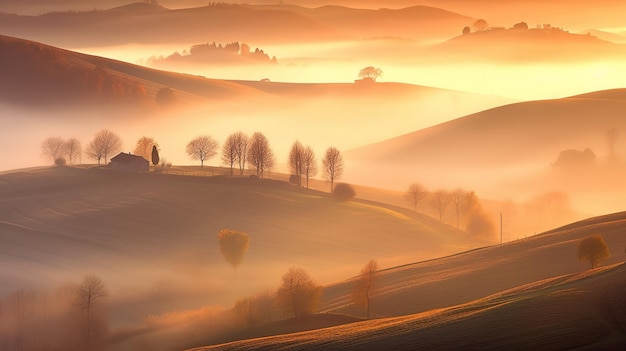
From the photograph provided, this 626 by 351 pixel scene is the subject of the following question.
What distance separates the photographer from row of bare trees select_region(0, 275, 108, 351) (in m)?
92.1

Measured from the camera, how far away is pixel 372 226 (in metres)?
149

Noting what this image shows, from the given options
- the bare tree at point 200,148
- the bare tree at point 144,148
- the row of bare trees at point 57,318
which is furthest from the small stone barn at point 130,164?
the row of bare trees at point 57,318

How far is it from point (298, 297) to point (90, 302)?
2347 cm

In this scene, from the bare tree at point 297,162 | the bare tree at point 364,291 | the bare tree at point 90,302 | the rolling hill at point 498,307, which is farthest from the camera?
the bare tree at point 297,162

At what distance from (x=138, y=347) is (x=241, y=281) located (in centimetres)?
2858

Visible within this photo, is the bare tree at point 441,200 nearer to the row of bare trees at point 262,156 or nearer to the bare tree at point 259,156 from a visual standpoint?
the row of bare trees at point 262,156

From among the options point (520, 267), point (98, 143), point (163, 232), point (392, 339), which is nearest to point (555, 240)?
point (520, 267)

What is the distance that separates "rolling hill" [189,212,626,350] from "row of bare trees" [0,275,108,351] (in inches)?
897

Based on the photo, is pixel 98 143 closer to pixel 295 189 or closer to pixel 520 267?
pixel 295 189

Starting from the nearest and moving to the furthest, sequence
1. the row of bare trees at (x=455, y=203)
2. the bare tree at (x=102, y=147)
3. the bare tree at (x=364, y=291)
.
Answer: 1. the bare tree at (x=364, y=291)
2. the row of bare trees at (x=455, y=203)
3. the bare tree at (x=102, y=147)

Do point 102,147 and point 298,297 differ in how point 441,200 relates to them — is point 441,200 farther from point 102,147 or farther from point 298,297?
point 298,297

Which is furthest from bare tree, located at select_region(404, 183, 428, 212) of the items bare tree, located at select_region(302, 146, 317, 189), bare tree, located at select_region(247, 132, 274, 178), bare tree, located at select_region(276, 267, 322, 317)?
bare tree, located at select_region(276, 267, 322, 317)

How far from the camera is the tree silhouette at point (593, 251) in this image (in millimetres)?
89031

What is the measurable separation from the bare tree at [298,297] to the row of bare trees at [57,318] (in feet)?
59.7
